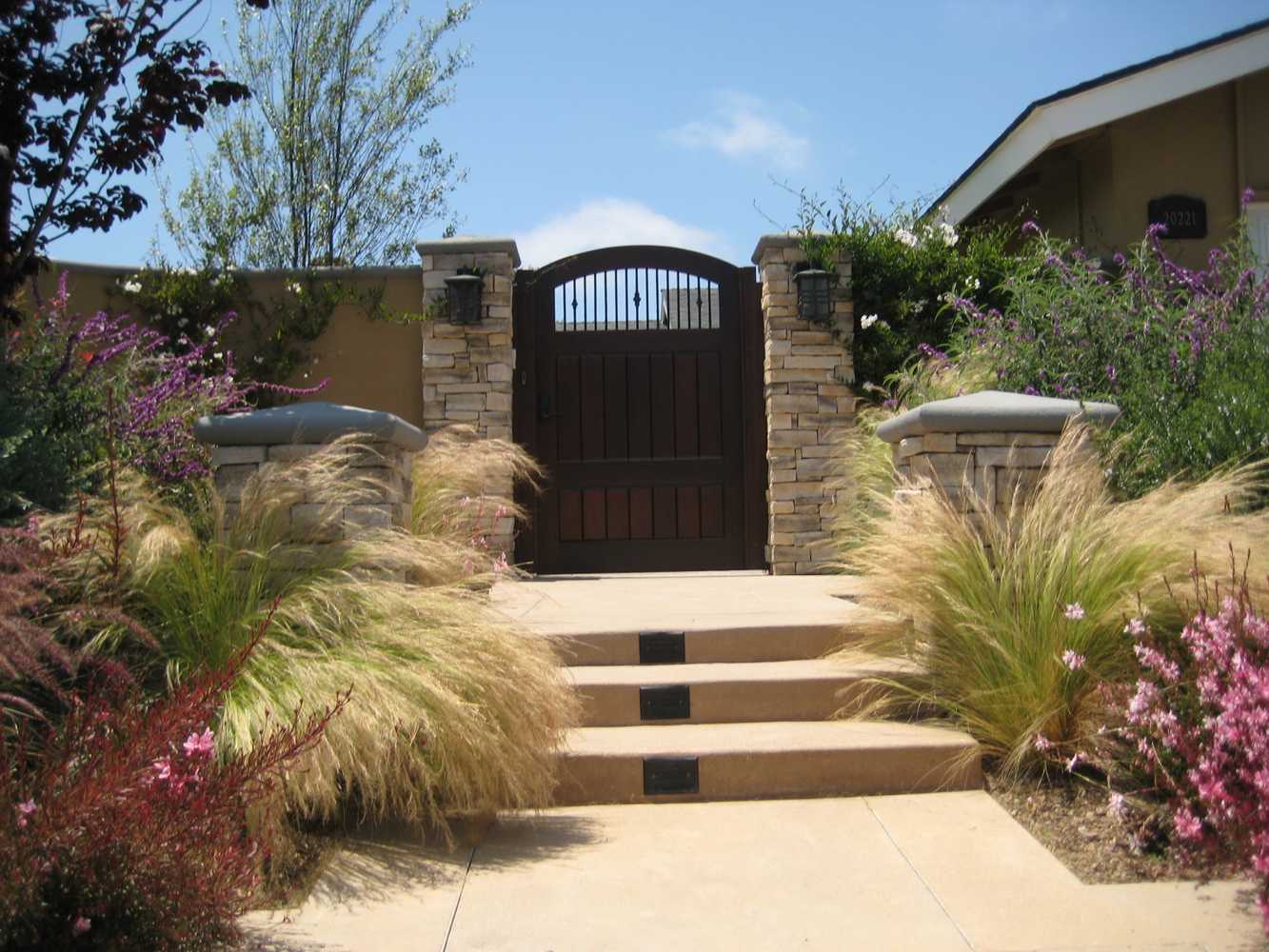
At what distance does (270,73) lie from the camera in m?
12.0

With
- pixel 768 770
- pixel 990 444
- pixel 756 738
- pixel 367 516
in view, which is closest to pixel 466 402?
pixel 367 516

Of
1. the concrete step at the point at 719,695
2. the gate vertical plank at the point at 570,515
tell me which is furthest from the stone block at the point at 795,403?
the concrete step at the point at 719,695

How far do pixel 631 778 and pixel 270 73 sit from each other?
34.6ft

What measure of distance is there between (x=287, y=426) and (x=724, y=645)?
6.24 feet

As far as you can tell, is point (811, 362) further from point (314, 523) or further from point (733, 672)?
point (314, 523)

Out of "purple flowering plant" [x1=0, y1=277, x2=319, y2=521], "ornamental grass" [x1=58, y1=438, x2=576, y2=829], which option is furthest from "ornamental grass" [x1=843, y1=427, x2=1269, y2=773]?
"purple flowering plant" [x1=0, y1=277, x2=319, y2=521]

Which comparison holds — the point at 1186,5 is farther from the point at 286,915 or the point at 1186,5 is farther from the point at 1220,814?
the point at 286,915

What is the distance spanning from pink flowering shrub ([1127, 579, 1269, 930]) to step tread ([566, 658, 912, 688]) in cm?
108

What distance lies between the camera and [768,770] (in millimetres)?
3730

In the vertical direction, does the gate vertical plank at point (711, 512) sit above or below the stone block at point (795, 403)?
below

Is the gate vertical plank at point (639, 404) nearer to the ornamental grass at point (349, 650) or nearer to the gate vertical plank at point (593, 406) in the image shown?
the gate vertical plank at point (593, 406)

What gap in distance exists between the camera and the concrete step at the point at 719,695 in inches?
163

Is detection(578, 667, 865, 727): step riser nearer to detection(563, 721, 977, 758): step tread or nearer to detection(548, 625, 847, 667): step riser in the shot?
detection(563, 721, 977, 758): step tread

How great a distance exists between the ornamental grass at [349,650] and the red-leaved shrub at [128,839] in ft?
1.70
